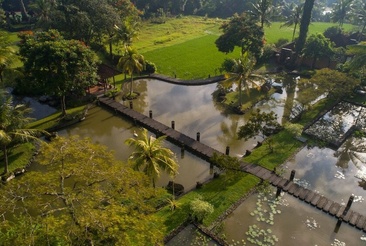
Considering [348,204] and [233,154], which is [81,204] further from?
[348,204]

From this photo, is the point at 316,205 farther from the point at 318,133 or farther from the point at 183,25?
the point at 183,25

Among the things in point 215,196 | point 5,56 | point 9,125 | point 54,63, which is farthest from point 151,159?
point 5,56

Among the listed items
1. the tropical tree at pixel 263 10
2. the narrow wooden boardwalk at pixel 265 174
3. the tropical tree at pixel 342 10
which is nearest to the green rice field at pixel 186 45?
the tropical tree at pixel 263 10

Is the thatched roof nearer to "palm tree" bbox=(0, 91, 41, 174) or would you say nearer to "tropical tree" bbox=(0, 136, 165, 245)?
"palm tree" bbox=(0, 91, 41, 174)

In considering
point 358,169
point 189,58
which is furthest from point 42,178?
point 189,58

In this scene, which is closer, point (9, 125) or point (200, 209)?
point (200, 209)

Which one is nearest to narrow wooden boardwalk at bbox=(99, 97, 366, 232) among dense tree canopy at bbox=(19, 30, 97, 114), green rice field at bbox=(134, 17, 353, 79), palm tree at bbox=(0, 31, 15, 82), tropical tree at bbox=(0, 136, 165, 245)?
dense tree canopy at bbox=(19, 30, 97, 114)
